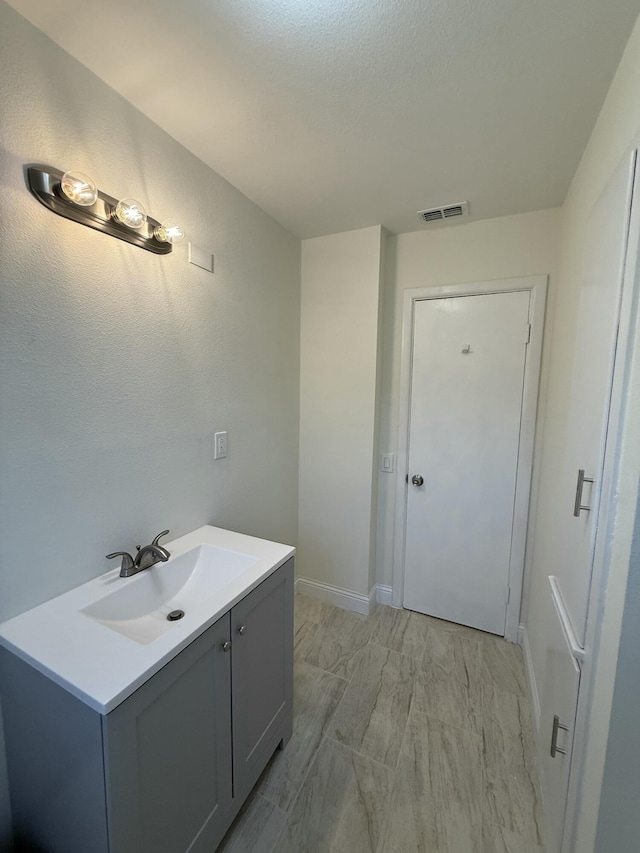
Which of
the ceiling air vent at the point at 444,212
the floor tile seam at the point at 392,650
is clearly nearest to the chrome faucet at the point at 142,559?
the floor tile seam at the point at 392,650

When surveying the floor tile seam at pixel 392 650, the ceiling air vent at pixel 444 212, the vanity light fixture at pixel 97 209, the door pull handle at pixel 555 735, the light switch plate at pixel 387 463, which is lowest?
the floor tile seam at pixel 392 650

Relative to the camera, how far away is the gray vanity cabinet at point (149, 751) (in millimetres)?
778

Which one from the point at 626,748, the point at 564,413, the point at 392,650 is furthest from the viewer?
the point at 392,650

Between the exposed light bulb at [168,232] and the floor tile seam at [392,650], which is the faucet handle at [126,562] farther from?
the floor tile seam at [392,650]

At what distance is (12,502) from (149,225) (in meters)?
1.04

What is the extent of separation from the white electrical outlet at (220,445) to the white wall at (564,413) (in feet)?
4.96

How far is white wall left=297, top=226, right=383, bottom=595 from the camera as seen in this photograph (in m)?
2.19

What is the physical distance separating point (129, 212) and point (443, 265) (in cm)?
173

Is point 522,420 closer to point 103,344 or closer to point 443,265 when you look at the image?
point 443,265

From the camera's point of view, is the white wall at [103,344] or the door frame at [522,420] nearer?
the white wall at [103,344]

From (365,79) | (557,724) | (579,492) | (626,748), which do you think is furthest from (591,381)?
(365,79)

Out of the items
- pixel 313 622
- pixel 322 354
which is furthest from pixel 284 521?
pixel 322 354

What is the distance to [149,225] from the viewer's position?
50.3 inches

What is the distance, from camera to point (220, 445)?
1.72m
